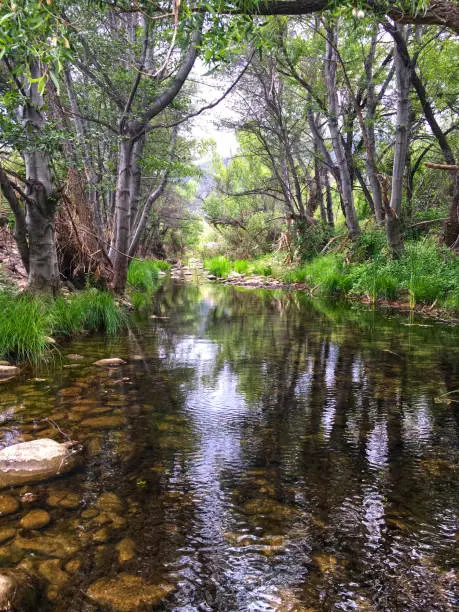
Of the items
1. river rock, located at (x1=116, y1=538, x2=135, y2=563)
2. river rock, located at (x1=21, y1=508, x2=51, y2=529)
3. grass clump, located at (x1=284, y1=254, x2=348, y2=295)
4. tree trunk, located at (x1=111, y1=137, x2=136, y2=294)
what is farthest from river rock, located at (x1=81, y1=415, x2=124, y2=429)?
grass clump, located at (x1=284, y1=254, x2=348, y2=295)

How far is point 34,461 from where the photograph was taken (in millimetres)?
2529

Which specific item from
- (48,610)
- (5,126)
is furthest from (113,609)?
(5,126)

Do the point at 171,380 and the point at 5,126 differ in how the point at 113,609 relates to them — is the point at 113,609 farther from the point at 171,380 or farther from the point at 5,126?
the point at 5,126

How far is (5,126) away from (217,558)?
5058 mm

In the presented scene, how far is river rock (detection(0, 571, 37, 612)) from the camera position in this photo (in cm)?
153

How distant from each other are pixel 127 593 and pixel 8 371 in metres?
3.30

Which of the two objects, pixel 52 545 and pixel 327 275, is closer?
pixel 52 545

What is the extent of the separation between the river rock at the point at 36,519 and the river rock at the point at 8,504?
99 mm

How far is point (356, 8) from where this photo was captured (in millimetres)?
4922

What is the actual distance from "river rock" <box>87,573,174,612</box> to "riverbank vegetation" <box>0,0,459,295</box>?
2246mm

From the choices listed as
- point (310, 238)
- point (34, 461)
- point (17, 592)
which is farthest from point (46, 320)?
point (310, 238)

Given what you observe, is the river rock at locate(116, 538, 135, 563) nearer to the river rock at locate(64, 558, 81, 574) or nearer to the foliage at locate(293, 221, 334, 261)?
the river rock at locate(64, 558, 81, 574)

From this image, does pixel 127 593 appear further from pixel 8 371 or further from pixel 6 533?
pixel 8 371

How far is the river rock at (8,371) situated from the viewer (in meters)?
4.29
